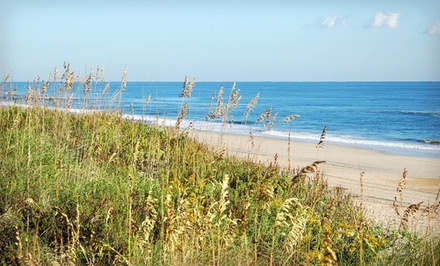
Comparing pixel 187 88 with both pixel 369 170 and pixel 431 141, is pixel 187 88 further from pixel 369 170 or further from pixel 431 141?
pixel 431 141

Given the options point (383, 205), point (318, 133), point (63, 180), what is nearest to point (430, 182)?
point (383, 205)

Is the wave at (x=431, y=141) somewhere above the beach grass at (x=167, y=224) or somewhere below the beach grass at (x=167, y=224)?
below

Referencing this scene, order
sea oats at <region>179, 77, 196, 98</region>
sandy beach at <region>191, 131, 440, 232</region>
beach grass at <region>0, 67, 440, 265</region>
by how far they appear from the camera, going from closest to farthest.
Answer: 1. beach grass at <region>0, 67, 440, 265</region>
2. sea oats at <region>179, 77, 196, 98</region>
3. sandy beach at <region>191, 131, 440, 232</region>

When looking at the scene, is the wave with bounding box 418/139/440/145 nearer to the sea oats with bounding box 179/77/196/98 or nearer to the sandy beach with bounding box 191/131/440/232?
the sandy beach with bounding box 191/131/440/232

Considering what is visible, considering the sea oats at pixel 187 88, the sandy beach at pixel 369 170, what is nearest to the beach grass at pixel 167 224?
the sea oats at pixel 187 88

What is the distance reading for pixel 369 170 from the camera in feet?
55.3

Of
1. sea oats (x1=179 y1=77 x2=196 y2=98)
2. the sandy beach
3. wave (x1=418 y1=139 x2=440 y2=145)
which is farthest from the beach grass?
wave (x1=418 y1=139 x2=440 y2=145)

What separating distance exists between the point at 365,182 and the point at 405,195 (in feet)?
5.94

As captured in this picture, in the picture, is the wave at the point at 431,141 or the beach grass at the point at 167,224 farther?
the wave at the point at 431,141

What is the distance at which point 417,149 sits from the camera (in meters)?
24.5

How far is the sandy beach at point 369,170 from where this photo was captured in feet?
32.8

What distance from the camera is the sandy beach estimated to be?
999cm

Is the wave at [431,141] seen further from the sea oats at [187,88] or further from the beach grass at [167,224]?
the sea oats at [187,88]

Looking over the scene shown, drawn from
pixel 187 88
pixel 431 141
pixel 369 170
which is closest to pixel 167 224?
pixel 187 88
